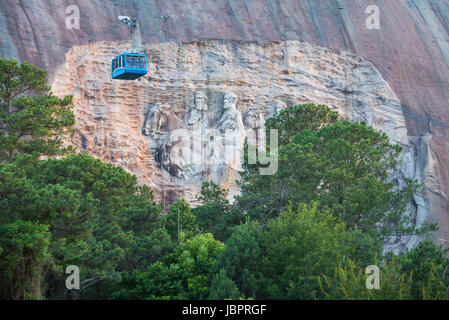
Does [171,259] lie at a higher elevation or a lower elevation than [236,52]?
lower

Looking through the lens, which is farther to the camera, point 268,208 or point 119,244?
point 268,208

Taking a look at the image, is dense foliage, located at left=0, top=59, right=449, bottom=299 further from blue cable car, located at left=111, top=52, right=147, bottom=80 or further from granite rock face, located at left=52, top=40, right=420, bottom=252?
granite rock face, located at left=52, top=40, right=420, bottom=252

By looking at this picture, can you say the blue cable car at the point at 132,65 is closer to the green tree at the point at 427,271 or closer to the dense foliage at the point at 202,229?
the dense foliage at the point at 202,229

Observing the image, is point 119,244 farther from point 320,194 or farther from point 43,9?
point 43,9
